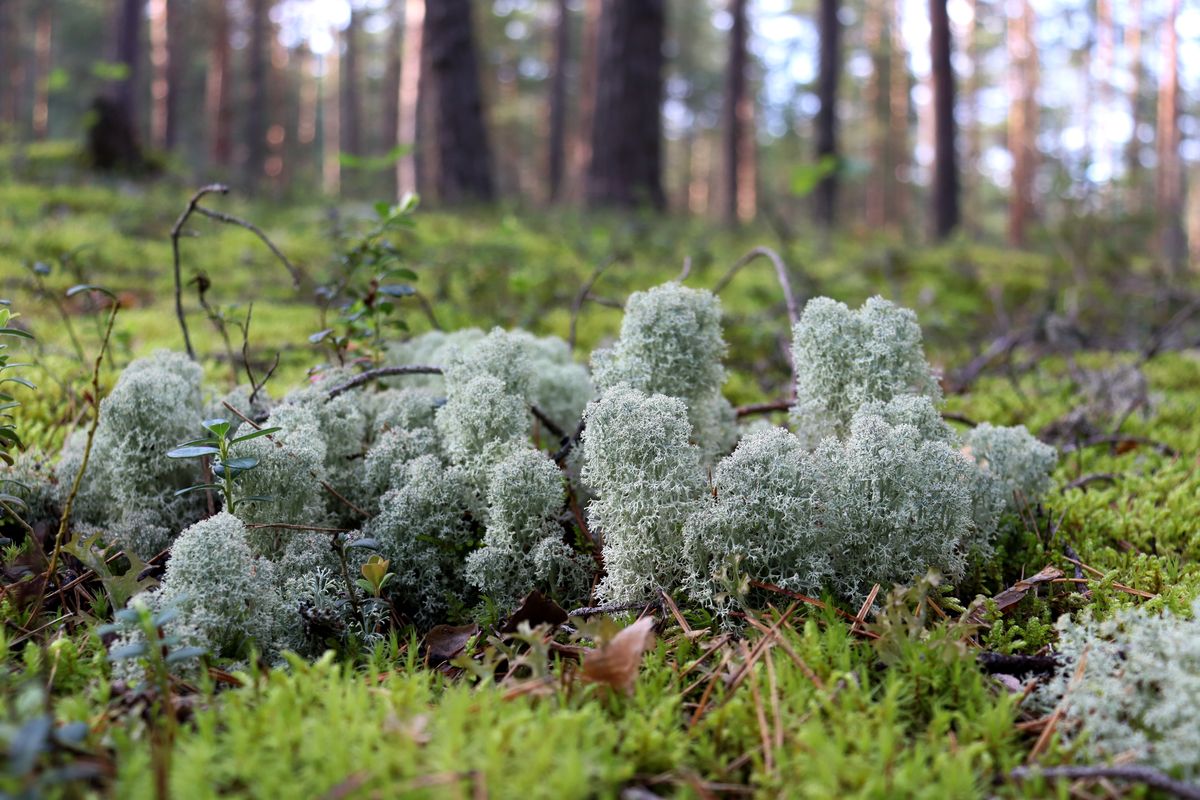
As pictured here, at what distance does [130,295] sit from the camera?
5602 millimetres

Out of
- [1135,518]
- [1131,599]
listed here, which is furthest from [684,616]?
[1135,518]

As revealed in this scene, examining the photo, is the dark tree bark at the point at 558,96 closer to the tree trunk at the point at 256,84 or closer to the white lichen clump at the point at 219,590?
the tree trunk at the point at 256,84

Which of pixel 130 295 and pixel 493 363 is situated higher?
pixel 130 295

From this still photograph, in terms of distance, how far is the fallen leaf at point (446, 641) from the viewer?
201 cm

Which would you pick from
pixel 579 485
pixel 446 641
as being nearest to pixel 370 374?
pixel 579 485

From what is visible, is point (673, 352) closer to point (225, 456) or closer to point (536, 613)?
point (536, 613)

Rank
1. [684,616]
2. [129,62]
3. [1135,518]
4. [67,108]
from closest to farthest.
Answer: [684,616] → [1135,518] → [129,62] → [67,108]

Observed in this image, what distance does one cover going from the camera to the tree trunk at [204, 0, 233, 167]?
67.7 ft

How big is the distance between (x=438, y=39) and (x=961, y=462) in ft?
32.4

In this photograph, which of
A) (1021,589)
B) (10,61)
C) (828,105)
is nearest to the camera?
(1021,589)

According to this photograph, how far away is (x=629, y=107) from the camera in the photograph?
1070 cm

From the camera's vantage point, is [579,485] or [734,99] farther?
[734,99]

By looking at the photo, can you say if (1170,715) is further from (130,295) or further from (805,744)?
(130,295)

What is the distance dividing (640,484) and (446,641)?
63 cm
